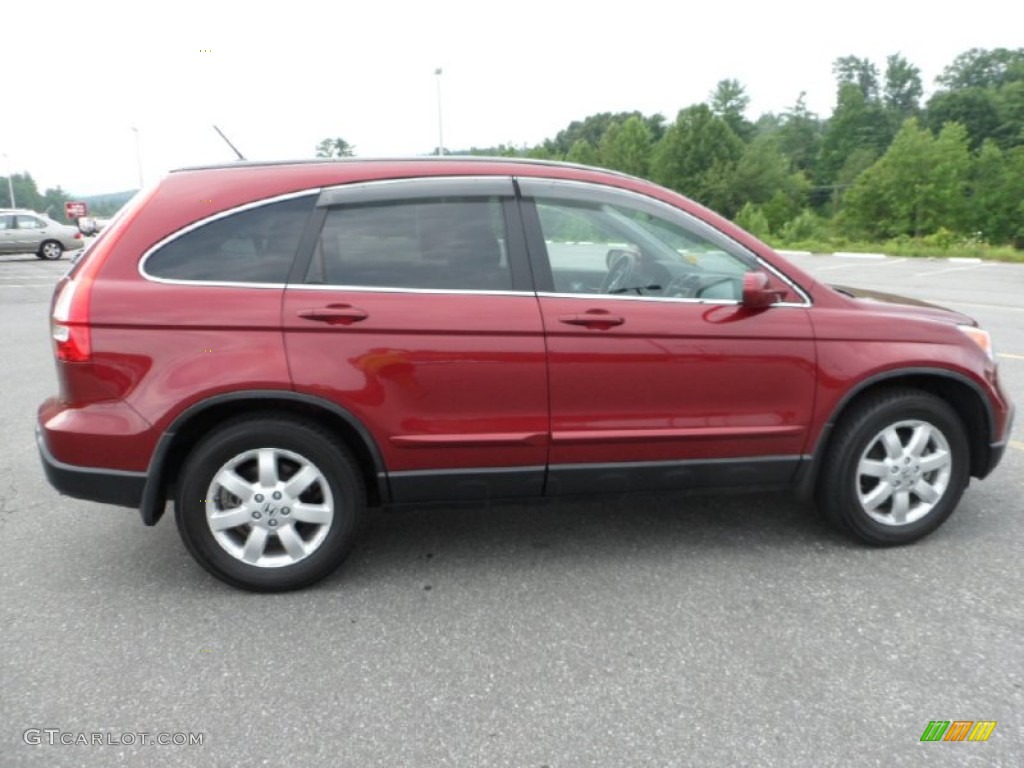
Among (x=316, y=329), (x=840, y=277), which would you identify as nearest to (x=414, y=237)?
(x=316, y=329)

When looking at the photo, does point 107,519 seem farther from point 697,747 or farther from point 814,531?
point 814,531

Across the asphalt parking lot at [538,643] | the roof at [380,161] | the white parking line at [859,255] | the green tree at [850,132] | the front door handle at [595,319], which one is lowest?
the white parking line at [859,255]

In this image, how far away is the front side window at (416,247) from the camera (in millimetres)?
3090

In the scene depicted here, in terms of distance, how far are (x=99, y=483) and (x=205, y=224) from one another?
42.8 inches

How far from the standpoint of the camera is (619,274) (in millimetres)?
3430

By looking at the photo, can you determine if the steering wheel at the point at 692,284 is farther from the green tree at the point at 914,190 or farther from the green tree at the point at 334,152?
the green tree at the point at 914,190

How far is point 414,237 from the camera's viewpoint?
314cm

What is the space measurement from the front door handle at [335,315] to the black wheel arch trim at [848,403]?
1.99 metres

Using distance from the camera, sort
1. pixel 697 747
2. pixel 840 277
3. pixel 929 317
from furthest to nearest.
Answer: pixel 840 277 < pixel 929 317 < pixel 697 747

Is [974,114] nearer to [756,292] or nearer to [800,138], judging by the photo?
[800,138]

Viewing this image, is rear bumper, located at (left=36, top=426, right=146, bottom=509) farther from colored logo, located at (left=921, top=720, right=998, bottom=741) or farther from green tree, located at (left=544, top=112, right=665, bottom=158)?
green tree, located at (left=544, top=112, right=665, bottom=158)

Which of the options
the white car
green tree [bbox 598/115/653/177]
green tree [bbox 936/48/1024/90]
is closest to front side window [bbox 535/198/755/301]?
the white car

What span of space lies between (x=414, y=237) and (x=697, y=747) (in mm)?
2073

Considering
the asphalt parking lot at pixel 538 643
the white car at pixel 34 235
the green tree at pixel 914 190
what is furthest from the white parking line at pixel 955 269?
the green tree at pixel 914 190
